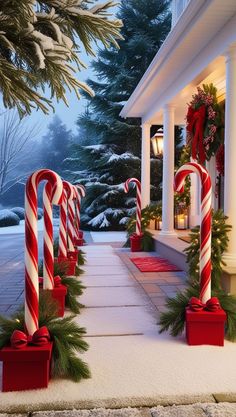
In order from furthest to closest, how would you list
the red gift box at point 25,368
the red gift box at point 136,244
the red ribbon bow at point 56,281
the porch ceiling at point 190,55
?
the red gift box at point 136,244, the porch ceiling at point 190,55, the red ribbon bow at point 56,281, the red gift box at point 25,368

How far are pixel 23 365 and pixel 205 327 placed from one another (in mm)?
1536

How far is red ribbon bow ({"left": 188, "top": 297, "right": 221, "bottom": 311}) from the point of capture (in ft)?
11.3

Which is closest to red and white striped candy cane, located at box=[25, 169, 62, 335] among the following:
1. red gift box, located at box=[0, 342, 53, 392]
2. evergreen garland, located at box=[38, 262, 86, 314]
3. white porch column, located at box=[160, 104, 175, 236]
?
red gift box, located at box=[0, 342, 53, 392]

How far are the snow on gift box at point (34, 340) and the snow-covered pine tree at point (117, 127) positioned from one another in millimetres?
13841

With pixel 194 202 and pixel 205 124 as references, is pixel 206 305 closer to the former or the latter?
pixel 205 124

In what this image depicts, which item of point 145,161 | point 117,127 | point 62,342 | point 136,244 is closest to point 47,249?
point 62,342

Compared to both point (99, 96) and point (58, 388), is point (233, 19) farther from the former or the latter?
point (99, 96)

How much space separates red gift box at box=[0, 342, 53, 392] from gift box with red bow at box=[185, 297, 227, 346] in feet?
4.18

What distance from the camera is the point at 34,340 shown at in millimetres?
2771

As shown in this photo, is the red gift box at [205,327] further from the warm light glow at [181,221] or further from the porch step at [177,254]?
the warm light glow at [181,221]

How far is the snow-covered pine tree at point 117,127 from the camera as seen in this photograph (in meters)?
17.4

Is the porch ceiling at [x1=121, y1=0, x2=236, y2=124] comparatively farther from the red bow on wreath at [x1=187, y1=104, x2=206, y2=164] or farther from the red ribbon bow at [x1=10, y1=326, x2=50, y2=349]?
the red ribbon bow at [x1=10, y1=326, x2=50, y2=349]

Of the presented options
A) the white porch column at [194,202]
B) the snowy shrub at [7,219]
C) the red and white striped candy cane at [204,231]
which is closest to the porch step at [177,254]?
the red and white striped candy cane at [204,231]

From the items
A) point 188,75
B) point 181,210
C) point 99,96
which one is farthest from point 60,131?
point 188,75
